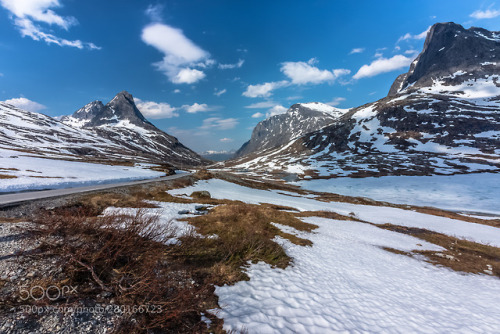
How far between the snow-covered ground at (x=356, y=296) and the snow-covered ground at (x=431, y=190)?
5474 centimetres

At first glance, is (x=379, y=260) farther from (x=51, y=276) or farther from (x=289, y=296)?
(x=51, y=276)

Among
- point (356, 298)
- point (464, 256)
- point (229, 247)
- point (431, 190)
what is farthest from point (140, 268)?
point (431, 190)

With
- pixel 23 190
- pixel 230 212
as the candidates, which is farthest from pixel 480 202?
pixel 23 190

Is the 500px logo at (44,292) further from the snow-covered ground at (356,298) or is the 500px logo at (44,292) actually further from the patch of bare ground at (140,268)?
the snow-covered ground at (356,298)

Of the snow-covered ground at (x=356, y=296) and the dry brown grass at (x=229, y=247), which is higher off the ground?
the dry brown grass at (x=229, y=247)

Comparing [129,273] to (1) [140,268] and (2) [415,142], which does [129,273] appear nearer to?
(1) [140,268]

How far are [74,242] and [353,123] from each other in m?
227

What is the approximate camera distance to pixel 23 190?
24125 mm

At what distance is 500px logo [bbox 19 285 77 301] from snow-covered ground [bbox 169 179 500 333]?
411 centimetres

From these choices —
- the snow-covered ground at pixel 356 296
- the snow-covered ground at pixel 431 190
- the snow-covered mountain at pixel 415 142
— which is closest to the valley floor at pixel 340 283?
the snow-covered ground at pixel 356 296

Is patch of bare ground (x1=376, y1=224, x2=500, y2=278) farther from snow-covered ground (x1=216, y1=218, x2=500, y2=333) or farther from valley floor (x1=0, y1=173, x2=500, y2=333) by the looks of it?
snow-covered ground (x1=216, y1=218, x2=500, y2=333)

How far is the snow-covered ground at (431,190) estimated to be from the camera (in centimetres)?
5375

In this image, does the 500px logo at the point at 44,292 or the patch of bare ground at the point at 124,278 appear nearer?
the 500px logo at the point at 44,292

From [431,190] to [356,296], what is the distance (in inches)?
3096
